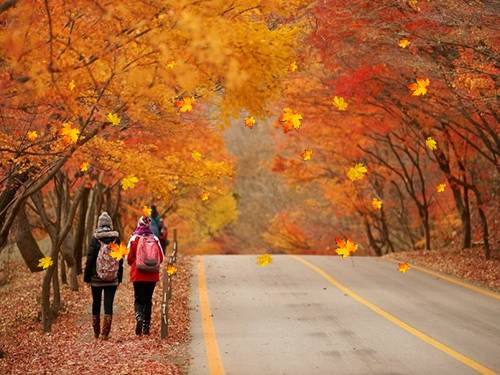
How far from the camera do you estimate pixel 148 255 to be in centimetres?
→ 1245

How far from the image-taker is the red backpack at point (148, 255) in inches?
487

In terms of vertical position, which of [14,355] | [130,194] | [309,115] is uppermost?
[309,115]

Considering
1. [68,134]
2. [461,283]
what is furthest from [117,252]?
[461,283]

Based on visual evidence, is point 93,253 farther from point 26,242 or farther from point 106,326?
point 26,242

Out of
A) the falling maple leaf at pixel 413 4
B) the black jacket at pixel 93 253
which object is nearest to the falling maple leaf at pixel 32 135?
the black jacket at pixel 93 253

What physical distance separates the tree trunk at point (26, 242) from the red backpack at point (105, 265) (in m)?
11.5

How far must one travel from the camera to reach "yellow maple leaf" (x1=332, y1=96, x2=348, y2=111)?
871 inches

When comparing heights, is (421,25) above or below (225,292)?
above

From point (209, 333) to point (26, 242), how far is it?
13056mm

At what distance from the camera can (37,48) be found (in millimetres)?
7664

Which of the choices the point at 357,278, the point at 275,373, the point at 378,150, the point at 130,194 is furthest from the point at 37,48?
the point at 378,150

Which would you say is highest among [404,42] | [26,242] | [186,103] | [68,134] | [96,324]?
[404,42]

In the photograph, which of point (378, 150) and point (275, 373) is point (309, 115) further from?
point (275, 373)

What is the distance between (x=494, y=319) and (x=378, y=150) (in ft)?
65.9
